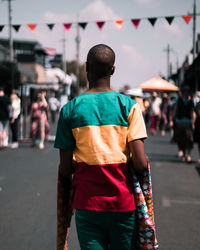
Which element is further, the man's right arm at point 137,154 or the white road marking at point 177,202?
the white road marking at point 177,202

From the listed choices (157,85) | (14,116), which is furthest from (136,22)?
(157,85)

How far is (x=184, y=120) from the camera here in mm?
10547

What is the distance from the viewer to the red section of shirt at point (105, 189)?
243 centimetres

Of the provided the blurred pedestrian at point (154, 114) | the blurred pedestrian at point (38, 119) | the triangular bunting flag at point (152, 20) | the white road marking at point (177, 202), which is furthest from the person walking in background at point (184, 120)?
the blurred pedestrian at point (154, 114)

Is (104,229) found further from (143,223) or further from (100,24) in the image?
(100,24)

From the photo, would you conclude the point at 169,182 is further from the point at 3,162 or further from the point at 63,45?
the point at 63,45

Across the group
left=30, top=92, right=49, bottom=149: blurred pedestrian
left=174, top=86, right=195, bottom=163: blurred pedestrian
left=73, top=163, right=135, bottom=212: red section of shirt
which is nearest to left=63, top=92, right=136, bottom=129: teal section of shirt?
left=73, top=163, right=135, bottom=212: red section of shirt

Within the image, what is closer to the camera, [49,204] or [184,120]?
[49,204]

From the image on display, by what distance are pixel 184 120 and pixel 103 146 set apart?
8314mm

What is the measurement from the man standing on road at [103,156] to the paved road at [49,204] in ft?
7.15

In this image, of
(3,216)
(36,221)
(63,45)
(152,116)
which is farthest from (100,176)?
(63,45)

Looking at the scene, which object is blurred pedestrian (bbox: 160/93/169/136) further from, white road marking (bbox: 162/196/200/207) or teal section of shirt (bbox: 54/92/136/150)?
teal section of shirt (bbox: 54/92/136/150)

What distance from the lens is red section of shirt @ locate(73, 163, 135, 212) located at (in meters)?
2.43

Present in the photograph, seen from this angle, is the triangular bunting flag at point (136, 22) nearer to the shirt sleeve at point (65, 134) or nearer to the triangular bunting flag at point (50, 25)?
the triangular bunting flag at point (50, 25)
